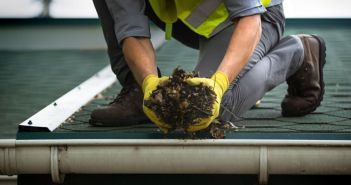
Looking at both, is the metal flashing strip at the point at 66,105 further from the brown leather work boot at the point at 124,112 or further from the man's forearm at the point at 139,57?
the man's forearm at the point at 139,57

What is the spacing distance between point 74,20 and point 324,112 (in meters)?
3.94

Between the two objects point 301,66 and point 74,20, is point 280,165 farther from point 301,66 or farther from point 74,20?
point 74,20

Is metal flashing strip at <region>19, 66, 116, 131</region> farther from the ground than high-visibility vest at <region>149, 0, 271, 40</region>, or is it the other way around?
high-visibility vest at <region>149, 0, 271, 40</region>

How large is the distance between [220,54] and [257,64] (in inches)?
5.1

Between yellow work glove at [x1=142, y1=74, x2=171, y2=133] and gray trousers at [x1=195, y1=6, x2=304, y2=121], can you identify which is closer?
Answer: yellow work glove at [x1=142, y1=74, x2=171, y2=133]

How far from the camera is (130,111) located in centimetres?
240

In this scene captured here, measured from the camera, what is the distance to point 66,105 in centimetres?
282

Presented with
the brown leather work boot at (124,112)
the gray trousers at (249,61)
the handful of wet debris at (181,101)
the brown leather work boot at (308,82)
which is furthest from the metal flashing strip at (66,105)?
the brown leather work boot at (308,82)

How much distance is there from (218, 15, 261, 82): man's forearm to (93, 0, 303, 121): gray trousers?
11 centimetres

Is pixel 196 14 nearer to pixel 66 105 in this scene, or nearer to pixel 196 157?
pixel 196 157

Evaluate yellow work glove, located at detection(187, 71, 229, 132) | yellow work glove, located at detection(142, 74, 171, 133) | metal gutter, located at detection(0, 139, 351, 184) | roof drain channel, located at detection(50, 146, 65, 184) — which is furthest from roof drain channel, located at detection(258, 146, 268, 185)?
roof drain channel, located at detection(50, 146, 65, 184)

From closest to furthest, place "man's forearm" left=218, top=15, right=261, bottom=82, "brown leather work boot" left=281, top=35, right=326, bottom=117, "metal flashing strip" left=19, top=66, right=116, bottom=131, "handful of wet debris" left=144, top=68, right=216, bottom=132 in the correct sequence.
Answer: "handful of wet debris" left=144, top=68, right=216, bottom=132 → "man's forearm" left=218, top=15, right=261, bottom=82 → "metal flashing strip" left=19, top=66, right=116, bottom=131 → "brown leather work boot" left=281, top=35, right=326, bottom=117

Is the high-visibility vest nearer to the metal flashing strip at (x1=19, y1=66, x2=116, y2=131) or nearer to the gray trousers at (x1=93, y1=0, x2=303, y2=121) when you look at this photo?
the gray trousers at (x1=93, y1=0, x2=303, y2=121)

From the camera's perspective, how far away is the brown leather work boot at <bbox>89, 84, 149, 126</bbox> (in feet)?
7.79
